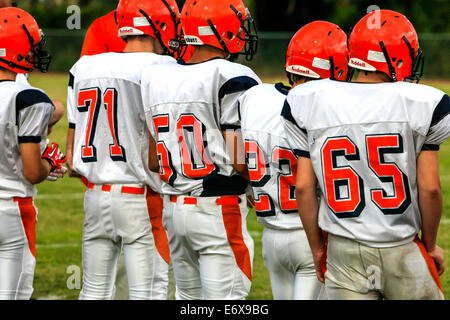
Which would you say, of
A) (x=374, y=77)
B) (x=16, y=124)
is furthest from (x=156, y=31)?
(x=374, y=77)

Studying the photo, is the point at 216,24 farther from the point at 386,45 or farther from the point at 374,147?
the point at 374,147

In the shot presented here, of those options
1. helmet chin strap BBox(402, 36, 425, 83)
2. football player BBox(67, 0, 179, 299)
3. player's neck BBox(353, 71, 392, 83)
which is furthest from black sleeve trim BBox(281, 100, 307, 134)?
football player BBox(67, 0, 179, 299)

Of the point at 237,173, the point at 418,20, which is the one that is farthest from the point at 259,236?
the point at 418,20

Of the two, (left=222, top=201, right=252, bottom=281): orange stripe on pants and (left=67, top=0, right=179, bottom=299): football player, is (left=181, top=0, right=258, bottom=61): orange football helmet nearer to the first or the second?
(left=67, top=0, right=179, bottom=299): football player

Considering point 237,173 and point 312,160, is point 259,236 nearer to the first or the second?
point 237,173

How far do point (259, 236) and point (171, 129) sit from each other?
174 inches

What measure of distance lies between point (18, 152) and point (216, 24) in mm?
1387

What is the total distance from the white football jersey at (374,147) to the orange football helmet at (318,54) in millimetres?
605

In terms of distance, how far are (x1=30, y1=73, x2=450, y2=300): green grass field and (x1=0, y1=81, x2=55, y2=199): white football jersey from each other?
2146 mm

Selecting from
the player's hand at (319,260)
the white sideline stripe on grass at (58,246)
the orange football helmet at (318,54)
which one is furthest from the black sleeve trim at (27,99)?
the white sideline stripe on grass at (58,246)

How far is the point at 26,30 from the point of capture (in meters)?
4.71

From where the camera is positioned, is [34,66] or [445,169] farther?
[445,169]

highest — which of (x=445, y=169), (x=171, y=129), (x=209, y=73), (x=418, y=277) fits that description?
(x=209, y=73)

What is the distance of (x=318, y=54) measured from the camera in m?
4.24
